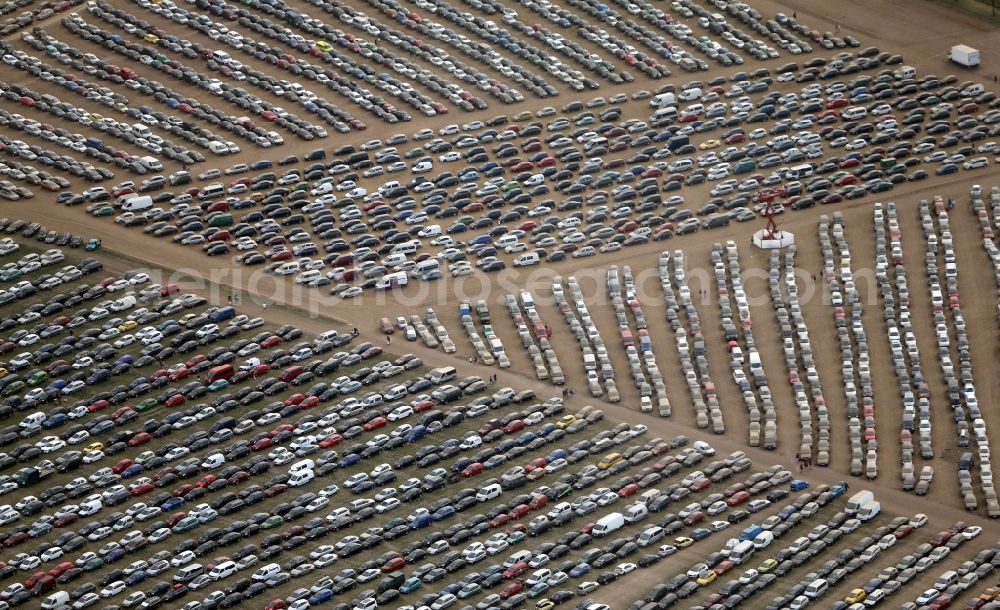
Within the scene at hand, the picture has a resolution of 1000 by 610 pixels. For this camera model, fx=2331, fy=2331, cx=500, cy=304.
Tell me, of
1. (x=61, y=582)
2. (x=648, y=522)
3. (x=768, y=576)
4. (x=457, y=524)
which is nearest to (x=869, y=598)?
(x=768, y=576)

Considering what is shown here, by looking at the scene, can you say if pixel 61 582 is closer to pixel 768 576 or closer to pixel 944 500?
pixel 768 576

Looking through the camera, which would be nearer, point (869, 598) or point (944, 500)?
point (869, 598)

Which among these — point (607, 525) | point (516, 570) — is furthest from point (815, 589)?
point (516, 570)

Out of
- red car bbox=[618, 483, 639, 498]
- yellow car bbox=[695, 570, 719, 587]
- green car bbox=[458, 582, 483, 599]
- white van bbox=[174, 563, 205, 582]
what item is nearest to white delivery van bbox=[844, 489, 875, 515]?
yellow car bbox=[695, 570, 719, 587]

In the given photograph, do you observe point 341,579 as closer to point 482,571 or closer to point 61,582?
point 482,571

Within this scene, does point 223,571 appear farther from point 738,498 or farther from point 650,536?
point 738,498

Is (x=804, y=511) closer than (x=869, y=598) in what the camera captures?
No

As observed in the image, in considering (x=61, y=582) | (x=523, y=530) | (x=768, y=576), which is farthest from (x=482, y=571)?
(x=61, y=582)
